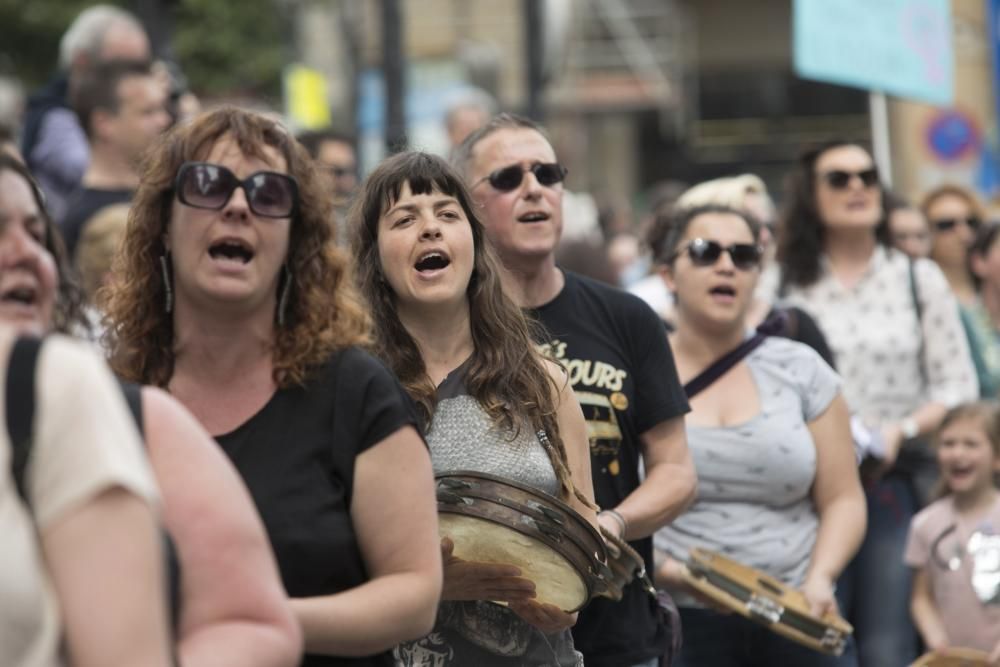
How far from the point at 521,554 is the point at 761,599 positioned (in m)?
1.82

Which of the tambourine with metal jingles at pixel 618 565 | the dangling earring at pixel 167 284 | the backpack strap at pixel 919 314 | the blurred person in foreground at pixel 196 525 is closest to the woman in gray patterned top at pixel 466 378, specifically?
the tambourine with metal jingles at pixel 618 565

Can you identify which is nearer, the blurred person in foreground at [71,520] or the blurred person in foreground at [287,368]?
the blurred person in foreground at [71,520]

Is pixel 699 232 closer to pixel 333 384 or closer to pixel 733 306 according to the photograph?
pixel 733 306

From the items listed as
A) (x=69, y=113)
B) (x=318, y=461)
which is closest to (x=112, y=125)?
(x=69, y=113)

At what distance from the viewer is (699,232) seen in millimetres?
6969

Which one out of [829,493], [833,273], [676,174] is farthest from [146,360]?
[676,174]

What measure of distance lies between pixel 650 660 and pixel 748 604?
86cm

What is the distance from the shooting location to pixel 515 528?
15.4 feet

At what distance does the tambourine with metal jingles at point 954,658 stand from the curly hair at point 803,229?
1789 millimetres

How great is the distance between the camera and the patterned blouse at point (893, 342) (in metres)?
8.23

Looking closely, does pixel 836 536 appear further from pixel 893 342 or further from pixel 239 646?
pixel 239 646

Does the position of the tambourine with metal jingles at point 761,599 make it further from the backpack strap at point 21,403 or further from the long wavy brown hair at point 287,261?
the backpack strap at point 21,403

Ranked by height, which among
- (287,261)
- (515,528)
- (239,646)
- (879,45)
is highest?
(879,45)

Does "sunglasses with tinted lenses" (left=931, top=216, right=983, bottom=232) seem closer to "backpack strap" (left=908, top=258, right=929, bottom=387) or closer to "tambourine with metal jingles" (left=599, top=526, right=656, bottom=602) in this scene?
"backpack strap" (left=908, top=258, right=929, bottom=387)
